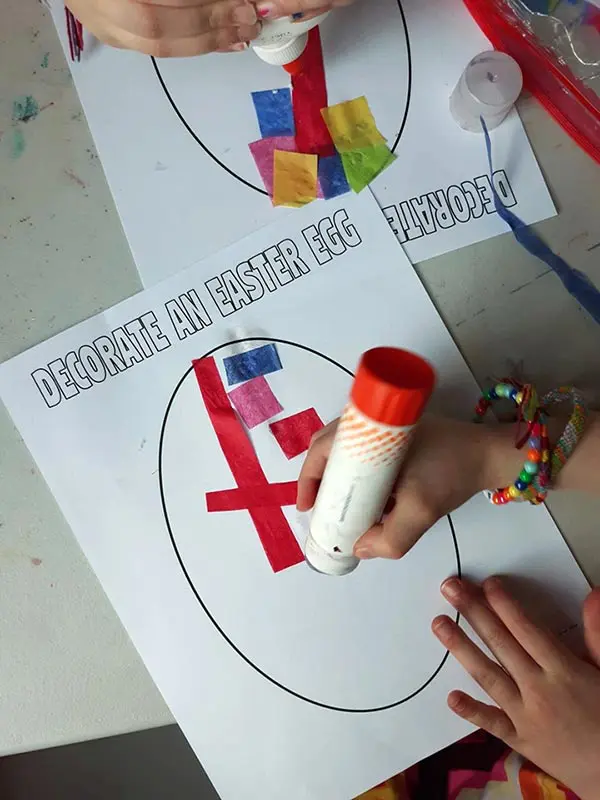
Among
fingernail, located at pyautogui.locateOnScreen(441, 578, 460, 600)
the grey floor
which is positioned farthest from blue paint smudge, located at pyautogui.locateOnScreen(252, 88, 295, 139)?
the grey floor

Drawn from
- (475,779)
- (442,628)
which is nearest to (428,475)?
(442,628)

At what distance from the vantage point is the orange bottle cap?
329 mm

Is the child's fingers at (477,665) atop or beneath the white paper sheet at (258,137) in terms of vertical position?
beneath

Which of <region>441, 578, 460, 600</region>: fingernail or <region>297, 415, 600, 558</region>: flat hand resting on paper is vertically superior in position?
<region>297, 415, 600, 558</region>: flat hand resting on paper

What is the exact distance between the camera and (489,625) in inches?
20.1

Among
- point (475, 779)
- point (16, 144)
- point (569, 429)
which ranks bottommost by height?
point (475, 779)

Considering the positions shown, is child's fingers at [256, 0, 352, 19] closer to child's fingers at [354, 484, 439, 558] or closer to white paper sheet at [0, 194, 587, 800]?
white paper sheet at [0, 194, 587, 800]

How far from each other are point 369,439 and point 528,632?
239 millimetres

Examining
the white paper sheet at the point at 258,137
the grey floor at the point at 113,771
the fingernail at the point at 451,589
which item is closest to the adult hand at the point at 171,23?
the white paper sheet at the point at 258,137

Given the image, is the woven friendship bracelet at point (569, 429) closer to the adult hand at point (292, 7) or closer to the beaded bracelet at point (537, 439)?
the beaded bracelet at point (537, 439)

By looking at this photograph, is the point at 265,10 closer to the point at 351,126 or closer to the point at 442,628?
the point at 351,126

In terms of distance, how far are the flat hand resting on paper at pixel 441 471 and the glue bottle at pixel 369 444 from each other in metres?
0.03

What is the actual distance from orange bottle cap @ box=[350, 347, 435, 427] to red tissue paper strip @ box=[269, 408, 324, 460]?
166 mm

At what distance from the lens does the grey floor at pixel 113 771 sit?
1.98 feet
